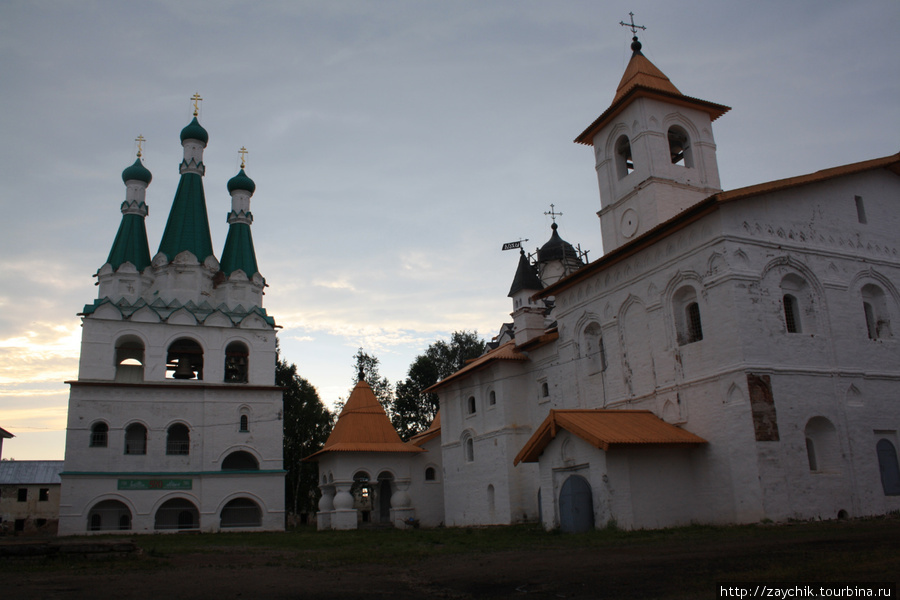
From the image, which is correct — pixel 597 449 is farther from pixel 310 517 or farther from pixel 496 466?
pixel 310 517

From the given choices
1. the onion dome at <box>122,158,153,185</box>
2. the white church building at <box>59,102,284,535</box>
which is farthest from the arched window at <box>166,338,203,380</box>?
the onion dome at <box>122,158,153,185</box>

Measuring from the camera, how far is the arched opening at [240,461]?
28844mm

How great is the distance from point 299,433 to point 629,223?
25816 millimetres

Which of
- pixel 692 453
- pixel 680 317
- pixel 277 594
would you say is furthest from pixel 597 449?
pixel 277 594

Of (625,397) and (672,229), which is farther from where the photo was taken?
(625,397)

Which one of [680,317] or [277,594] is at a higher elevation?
[680,317]

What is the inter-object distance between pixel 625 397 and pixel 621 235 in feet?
17.2

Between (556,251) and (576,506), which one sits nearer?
(576,506)

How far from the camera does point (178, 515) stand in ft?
90.0

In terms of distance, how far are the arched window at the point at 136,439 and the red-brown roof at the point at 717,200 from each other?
62.1ft

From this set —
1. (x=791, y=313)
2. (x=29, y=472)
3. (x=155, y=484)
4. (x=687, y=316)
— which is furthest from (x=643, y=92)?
(x=29, y=472)

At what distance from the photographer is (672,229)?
16625mm

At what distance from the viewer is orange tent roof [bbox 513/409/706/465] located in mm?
14688

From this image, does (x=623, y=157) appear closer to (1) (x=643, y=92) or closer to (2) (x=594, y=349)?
(1) (x=643, y=92)
